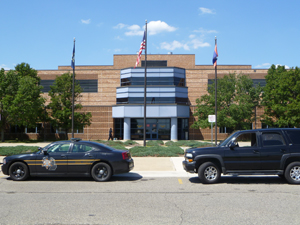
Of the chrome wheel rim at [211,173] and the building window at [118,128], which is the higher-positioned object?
the building window at [118,128]

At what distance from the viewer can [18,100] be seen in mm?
34438

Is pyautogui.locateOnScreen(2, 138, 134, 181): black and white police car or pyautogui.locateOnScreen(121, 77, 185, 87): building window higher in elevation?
pyautogui.locateOnScreen(121, 77, 185, 87): building window

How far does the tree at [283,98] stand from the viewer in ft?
112

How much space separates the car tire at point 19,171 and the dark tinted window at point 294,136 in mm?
8999

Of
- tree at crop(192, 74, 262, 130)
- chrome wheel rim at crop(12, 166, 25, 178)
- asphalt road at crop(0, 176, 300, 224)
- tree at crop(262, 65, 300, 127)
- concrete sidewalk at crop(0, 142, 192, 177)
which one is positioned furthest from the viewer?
tree at crop(192, 74, 262, 130)

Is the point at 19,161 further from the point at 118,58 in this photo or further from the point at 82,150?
the point at 118,58

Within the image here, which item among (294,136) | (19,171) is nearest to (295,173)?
(294,136)

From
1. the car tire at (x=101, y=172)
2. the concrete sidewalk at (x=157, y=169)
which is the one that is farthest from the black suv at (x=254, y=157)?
the car tire at (x=101, y=172)

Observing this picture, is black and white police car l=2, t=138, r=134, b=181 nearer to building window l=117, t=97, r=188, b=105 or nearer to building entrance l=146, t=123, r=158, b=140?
building window l=117, t=97, r=188, b=105

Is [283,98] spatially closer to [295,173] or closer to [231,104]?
[231,104]

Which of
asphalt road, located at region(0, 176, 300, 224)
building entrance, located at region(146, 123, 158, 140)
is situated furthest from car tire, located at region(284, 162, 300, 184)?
building entrance, located at region(146, 123, 158, 140)

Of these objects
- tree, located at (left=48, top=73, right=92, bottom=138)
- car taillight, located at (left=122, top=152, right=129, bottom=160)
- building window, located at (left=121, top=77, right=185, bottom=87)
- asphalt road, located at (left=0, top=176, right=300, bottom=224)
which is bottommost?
asphalt road, located at (left=0, top=176, right=300, bottom=224)

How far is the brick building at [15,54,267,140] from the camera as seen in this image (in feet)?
130

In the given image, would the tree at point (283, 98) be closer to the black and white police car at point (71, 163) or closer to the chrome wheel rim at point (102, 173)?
the black and white police car at point (71, 163)
